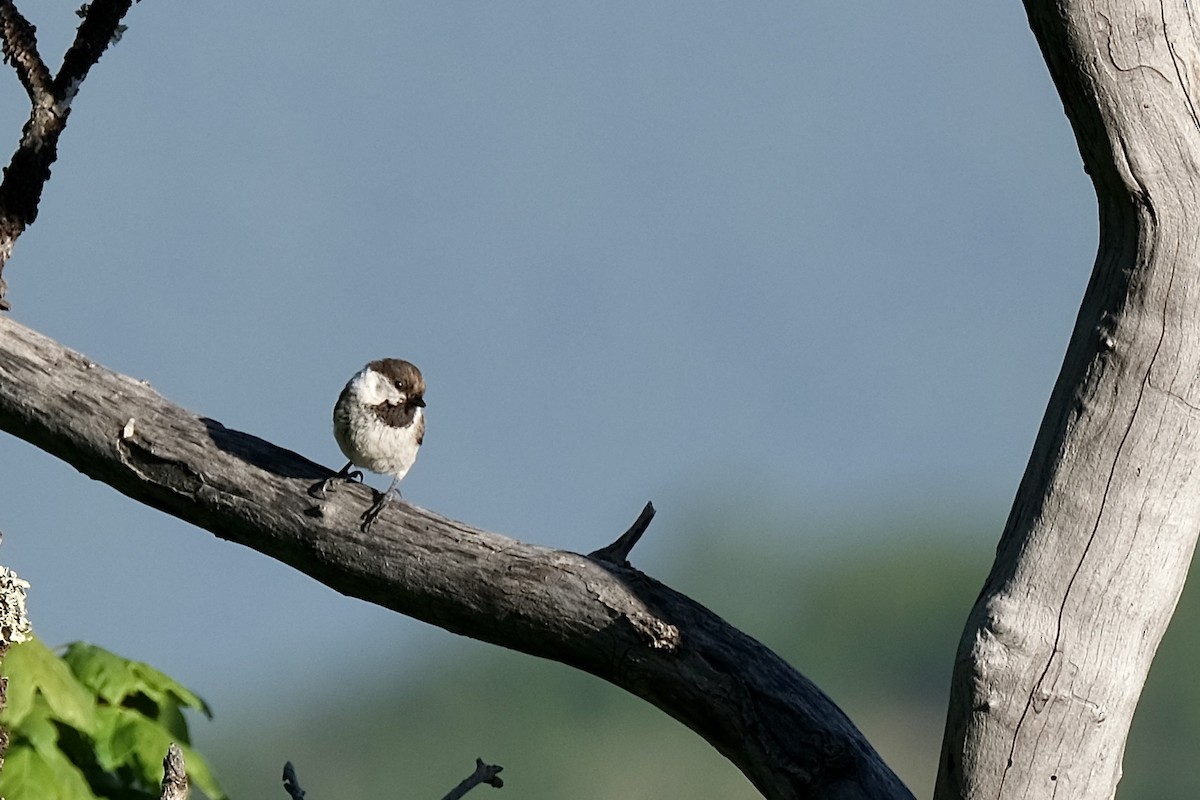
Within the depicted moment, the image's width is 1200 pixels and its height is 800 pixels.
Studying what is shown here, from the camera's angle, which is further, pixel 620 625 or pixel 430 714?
pixel 430 714

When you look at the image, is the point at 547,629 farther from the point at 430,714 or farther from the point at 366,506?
the point at 430,714

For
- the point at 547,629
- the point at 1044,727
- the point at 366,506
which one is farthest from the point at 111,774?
the point at 1044,727

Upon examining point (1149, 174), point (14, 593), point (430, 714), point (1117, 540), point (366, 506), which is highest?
point (1149, 174)

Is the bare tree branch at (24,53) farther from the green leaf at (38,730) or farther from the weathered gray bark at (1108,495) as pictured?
the weathered gray bark at (1108,495)

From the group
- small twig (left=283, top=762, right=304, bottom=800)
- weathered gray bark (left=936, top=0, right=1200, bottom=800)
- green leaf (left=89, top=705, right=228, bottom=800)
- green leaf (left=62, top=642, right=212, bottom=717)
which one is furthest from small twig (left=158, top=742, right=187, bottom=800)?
weathered gray bark (left=936, top=0, right=1200, bottom=800)

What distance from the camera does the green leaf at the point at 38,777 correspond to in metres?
2.48

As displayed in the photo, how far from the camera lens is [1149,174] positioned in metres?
2.30

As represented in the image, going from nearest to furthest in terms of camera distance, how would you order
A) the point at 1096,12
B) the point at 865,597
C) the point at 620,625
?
the point at 1096,12
the point at 620,625
the point at 865,597

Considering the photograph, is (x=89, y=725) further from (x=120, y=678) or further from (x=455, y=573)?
(x=455, y=573)

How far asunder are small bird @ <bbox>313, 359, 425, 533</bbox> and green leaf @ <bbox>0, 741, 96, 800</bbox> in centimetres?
128

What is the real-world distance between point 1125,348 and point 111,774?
229 cm

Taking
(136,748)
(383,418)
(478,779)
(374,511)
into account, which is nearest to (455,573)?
(374,511)

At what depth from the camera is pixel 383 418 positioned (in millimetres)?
3699

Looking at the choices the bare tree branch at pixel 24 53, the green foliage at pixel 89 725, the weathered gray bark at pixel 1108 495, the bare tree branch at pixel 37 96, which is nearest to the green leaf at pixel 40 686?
the green foliage at pixel 89 725
